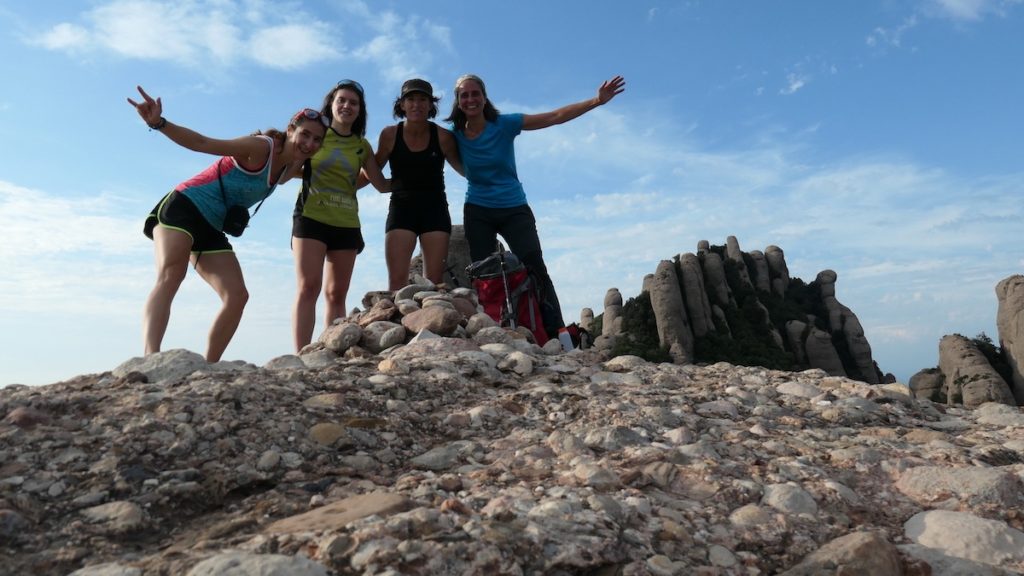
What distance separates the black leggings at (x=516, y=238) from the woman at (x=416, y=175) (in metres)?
0.33

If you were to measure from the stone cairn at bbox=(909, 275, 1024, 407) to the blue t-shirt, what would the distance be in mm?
45887

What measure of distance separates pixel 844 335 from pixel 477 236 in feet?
215

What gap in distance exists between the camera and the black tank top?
7816 millimetres

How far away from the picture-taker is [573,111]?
8094mm

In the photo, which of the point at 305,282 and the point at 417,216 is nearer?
the point at 305,282

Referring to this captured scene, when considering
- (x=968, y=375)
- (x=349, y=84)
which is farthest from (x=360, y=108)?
(x=968, y=375)

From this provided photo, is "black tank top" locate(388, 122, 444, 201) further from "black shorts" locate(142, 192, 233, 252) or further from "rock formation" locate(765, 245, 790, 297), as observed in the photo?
"rock formation" locate(765, 245, 790, 297)

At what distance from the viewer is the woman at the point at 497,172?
7953 mm

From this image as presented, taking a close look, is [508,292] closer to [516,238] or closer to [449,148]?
[516,238]

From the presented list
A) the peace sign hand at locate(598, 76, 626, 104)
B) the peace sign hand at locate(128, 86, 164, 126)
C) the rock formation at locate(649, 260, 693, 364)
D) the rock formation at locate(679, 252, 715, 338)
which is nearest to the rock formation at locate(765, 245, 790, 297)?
the rock formation at locate(679, 252, 715, 338)

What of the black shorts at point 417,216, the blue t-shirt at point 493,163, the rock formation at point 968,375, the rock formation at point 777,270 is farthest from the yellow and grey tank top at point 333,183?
the rock formation at point 777,270

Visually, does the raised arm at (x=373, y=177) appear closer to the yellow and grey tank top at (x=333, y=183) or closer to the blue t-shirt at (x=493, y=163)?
the yellow and grey tank top at (x=333, y=183)

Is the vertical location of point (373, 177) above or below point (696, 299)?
below

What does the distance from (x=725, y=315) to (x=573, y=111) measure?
61197 millimetres
